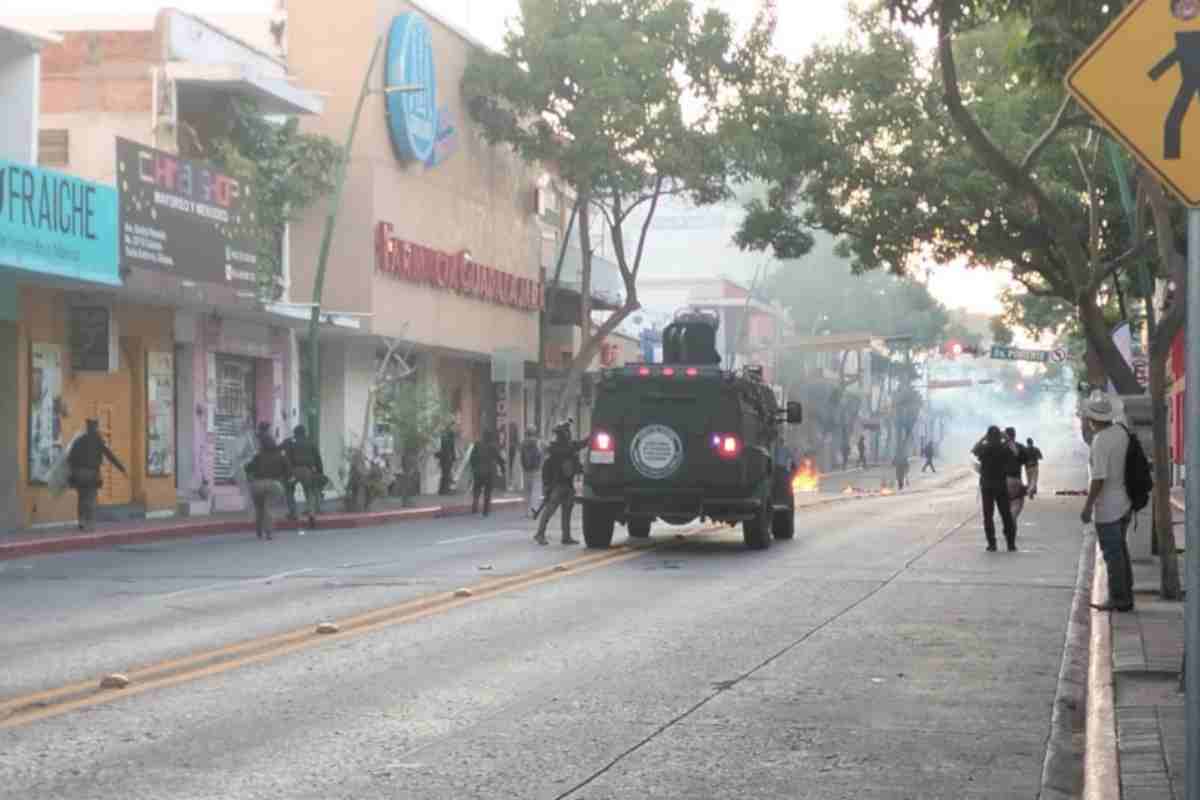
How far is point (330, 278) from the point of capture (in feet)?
144

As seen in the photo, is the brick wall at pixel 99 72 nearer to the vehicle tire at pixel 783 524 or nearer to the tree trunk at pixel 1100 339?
the vehicle tire at pixel 783 524

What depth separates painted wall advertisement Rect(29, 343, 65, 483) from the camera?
31562 mm

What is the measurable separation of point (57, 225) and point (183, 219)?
17.1ft

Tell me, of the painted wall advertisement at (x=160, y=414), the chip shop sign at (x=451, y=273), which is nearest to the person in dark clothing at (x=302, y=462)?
the painted wall advertisement at (x=160, y=414)

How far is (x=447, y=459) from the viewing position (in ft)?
160

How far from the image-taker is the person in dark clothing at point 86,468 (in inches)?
1137

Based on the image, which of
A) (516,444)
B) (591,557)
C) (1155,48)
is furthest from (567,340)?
(1155,48)

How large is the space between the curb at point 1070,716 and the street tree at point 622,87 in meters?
32.1

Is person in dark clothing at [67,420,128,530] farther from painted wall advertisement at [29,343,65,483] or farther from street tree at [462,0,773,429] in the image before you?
street tree at [462,0,773,429]

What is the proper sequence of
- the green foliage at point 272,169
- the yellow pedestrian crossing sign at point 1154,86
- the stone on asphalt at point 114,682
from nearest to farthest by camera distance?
the yellow pedestrian crossing sign at point 1154,86 → the stone on asphalt at point 114,682 → the green foliage at point 272,169

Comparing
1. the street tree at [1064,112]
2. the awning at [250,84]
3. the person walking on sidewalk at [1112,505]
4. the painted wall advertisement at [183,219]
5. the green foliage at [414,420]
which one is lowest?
the person walking on sidewalk at [1112,505]

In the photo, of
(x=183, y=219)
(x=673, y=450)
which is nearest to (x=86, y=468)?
(x=183, y=219)

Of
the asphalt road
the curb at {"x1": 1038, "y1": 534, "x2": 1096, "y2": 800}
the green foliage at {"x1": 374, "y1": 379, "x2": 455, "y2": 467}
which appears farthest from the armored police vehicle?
the green foliage at {"x1": 374, "y1": 379, "x2": 455, "y2": 467}

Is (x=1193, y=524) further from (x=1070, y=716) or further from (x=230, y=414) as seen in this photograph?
(x=230, y=414)
